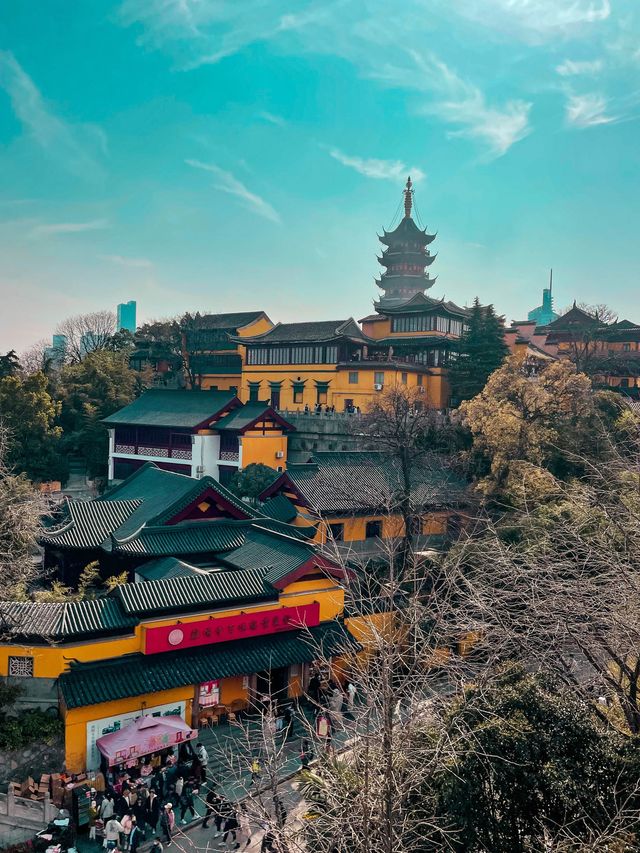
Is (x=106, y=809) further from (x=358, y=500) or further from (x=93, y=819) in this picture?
(x=358, y=500)

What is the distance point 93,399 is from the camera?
44031mm

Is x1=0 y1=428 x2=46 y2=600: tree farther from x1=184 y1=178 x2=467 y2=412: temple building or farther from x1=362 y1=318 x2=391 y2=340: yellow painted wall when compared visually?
x1=362 y1=318 x2=391 y2=340: yellow painted wall

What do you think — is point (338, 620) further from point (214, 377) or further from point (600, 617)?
point (214, 377)

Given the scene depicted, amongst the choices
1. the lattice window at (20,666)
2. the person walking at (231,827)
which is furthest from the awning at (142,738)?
the person walking at (231,827)

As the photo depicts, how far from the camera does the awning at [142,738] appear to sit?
1341cm

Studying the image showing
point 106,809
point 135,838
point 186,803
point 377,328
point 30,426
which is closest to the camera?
point 135,838

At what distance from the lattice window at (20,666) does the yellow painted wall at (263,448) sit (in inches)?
840

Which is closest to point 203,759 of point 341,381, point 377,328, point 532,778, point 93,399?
point 532,778

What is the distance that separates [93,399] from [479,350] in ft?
87.4

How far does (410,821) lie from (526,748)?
1797 millimetres

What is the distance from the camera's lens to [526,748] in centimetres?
803

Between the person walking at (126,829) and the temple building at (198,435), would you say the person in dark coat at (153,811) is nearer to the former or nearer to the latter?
the person walking at (126,829)

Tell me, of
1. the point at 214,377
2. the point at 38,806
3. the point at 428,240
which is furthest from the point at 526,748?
the point at 428,240

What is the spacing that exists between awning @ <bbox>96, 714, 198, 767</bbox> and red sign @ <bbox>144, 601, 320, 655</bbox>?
1628 millimetres
